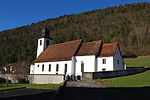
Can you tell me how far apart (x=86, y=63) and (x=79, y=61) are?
146 cm

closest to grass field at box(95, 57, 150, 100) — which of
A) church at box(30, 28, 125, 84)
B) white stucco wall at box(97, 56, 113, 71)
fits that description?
church at box(30, 28, 125, 84)

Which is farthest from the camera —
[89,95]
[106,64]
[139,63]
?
[139,63]

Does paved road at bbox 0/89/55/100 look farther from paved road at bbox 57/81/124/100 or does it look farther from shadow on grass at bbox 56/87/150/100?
shadow on grass at bbox 56/87/150/100

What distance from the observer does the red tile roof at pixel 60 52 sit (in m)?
34.6

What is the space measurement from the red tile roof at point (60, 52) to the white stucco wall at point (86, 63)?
1.72 m

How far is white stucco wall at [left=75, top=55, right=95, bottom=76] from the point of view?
102 feet

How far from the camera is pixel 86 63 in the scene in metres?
31.7

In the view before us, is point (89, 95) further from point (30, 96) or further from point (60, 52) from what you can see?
point (60, 52)

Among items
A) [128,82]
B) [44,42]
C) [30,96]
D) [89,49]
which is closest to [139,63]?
[89,49]

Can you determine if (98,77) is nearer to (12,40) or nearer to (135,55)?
(135,55)

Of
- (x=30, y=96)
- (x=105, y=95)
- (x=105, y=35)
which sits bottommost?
(x=30, y=96)

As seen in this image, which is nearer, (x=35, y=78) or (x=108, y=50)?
(x=108, y=50)

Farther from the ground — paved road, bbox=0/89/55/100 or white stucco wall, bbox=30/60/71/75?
white stucco wall, bbox=30/60/71/75

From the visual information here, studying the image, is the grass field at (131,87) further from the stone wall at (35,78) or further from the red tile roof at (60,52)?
the red tile roof at (60,52)
